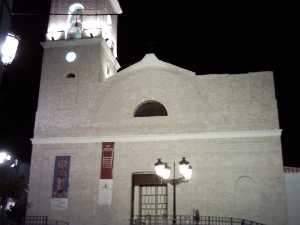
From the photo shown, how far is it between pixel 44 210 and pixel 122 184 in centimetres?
456

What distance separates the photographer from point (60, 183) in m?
22.0

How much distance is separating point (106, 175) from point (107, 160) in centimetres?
82

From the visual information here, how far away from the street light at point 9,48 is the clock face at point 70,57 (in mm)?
16267

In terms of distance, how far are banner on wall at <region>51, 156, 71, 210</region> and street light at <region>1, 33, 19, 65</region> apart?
14.6 meters

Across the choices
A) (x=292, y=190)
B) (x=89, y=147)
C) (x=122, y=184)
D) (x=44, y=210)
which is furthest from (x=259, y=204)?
(x=44, y=210)

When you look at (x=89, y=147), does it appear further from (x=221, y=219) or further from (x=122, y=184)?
(x=221, y=219)

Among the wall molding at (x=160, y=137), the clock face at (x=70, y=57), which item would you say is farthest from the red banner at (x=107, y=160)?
the clock face at (x=70, y=57)

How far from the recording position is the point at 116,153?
21938 millimetres

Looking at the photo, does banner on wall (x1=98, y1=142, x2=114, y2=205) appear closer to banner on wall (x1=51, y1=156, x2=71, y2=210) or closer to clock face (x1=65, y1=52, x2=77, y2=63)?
banner on wall (x1=51, y1=156, x2=71, y2=210)

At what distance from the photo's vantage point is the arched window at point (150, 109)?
22.6m

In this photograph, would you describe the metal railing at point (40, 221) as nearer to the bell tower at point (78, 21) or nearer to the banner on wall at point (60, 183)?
the banner on wall at point (60, 183)

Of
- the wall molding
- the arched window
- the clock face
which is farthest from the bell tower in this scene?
the wall molding

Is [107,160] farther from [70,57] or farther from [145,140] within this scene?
[70,57]

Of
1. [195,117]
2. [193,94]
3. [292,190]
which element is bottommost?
[292,190]
